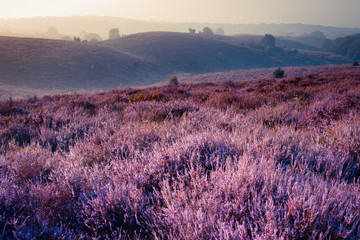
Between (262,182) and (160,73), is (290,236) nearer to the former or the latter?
(262,182)

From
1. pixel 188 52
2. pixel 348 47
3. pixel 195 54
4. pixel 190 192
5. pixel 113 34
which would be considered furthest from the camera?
pixel 348 47

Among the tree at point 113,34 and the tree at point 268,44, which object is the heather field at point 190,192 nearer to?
the tree at point 268,44

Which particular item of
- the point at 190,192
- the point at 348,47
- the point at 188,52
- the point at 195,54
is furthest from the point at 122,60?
the point at 348,47

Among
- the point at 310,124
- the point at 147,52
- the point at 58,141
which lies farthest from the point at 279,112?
the point at 147,52

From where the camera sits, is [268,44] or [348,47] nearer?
[268,44]

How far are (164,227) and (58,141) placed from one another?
331cm

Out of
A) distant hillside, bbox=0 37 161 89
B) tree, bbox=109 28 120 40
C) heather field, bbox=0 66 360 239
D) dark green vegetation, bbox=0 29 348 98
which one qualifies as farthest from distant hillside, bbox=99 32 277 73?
heather field, bbox=0 66 360 239

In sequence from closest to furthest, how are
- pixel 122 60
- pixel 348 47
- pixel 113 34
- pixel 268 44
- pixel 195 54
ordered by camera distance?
pixel 122 60 → pixel 195 54 → pixel 268 44 → pixel 113 34 → pixel 348 47

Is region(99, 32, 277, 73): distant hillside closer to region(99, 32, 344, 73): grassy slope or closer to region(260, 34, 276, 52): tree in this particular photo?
region(99, 32, 344, 73): grassy slope

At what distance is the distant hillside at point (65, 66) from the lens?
170ft

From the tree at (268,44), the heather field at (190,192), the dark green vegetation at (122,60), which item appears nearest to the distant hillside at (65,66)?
the dark green vegetation at (122,60)

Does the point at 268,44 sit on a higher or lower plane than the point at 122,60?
higher

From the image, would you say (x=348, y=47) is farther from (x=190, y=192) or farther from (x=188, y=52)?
(x=190, y=192)

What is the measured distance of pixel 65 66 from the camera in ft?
195
